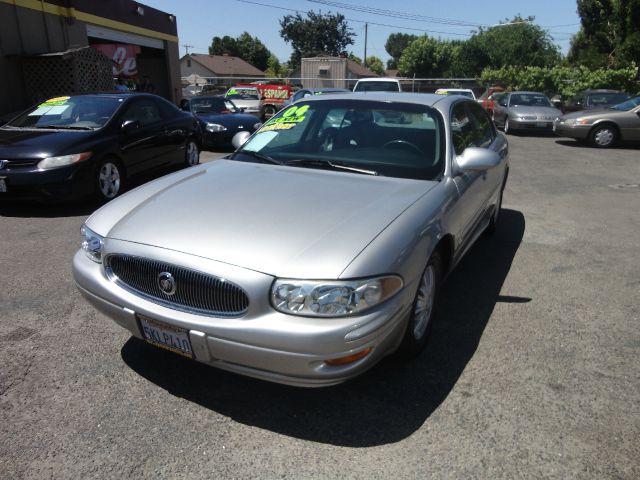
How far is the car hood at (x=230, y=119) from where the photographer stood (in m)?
11.4

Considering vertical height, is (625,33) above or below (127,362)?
above

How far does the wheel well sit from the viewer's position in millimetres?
2982

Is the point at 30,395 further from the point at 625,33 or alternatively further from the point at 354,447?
the point at 625,33

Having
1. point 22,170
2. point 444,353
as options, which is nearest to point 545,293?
point 444,353

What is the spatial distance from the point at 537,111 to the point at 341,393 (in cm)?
1500

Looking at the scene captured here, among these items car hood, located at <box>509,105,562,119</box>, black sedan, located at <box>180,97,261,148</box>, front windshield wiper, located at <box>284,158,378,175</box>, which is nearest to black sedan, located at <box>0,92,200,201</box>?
black sedan, located at <box>180,97,261,148</box>

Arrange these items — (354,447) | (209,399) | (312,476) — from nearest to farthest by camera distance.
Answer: (312,476) → (354,447) → (209,399)

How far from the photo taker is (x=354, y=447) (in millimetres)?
2266

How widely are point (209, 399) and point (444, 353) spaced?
143 centimetres

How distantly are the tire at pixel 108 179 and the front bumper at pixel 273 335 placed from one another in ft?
14.1

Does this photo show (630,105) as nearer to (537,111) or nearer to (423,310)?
(537,111)

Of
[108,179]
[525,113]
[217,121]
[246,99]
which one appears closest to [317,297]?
[108,179]

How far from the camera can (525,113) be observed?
15.2 meters

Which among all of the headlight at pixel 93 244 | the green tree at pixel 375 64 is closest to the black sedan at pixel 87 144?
the headlight at pixel 93 244
